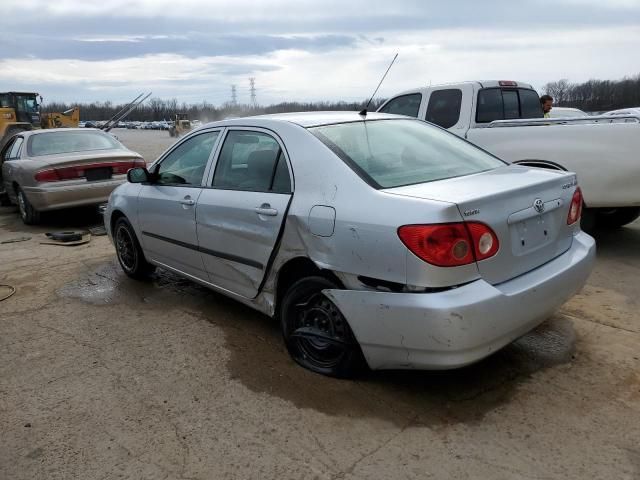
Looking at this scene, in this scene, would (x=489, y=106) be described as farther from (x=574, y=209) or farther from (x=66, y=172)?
(x=66, y=172)

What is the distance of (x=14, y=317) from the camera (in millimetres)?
4676

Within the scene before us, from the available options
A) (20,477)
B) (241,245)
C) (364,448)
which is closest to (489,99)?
(241,245)

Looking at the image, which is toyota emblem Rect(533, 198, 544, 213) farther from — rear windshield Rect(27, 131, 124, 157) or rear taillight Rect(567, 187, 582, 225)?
rear windshield Rect(27, 131, 124, 157)

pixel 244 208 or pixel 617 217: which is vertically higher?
pixel 244 208

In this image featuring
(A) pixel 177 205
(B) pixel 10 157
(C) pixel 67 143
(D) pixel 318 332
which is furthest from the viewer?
(B) pixel 10 157

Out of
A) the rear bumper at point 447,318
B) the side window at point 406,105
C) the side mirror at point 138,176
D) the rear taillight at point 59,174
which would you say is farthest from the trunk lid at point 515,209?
the rear taillight at point 59,174

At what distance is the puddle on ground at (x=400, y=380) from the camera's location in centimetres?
299

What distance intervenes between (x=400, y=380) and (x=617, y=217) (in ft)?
16.0

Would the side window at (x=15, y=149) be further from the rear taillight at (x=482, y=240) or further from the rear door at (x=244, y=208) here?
the rear taillight at (x=482, y=240)

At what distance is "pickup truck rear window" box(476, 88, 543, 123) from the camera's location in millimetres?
7125

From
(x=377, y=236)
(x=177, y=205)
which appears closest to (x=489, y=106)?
(x=177, y=205)

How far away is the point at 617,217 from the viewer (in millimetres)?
6805

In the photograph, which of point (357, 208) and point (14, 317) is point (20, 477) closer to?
point (357, 208)

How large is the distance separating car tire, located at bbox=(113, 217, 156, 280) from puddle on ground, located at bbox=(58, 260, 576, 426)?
135cm
